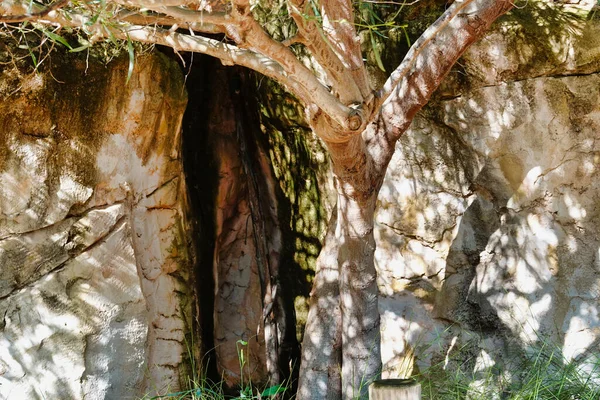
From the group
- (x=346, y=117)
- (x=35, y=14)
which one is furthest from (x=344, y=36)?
(x=35, y=14)

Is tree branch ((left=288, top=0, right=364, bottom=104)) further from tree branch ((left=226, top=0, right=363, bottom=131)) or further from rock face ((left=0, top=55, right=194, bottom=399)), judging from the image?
rock face ((left=0, top=55, right=194, bottom=399))

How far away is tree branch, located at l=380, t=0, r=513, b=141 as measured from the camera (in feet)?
13.2

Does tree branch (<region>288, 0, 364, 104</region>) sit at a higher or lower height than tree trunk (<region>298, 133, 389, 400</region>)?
higher

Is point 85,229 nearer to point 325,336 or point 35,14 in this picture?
point 325,336

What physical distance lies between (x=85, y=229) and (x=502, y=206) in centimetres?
237

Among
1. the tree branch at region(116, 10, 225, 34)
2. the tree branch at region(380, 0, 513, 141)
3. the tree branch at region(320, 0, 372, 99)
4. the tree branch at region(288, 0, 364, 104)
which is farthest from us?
the tree branch at region(380, 0, 513, 141)

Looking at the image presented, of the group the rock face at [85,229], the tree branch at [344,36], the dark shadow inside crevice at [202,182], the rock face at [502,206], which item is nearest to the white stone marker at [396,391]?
the tree branch at [344,36]

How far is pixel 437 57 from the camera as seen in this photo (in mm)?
4062

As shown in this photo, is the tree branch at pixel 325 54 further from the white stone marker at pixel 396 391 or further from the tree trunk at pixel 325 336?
the white stone marker at pixel 396 391

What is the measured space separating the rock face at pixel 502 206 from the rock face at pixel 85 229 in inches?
55.0

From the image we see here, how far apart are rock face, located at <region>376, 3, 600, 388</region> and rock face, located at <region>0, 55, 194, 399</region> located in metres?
1.40

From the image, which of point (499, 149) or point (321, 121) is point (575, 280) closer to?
point (499, 149)

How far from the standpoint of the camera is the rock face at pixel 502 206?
15.1 ft

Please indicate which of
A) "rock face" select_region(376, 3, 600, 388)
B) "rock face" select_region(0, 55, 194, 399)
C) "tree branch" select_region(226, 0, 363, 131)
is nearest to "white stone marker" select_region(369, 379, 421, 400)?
"tree branch" select_region(226, 0, 363, 131)
